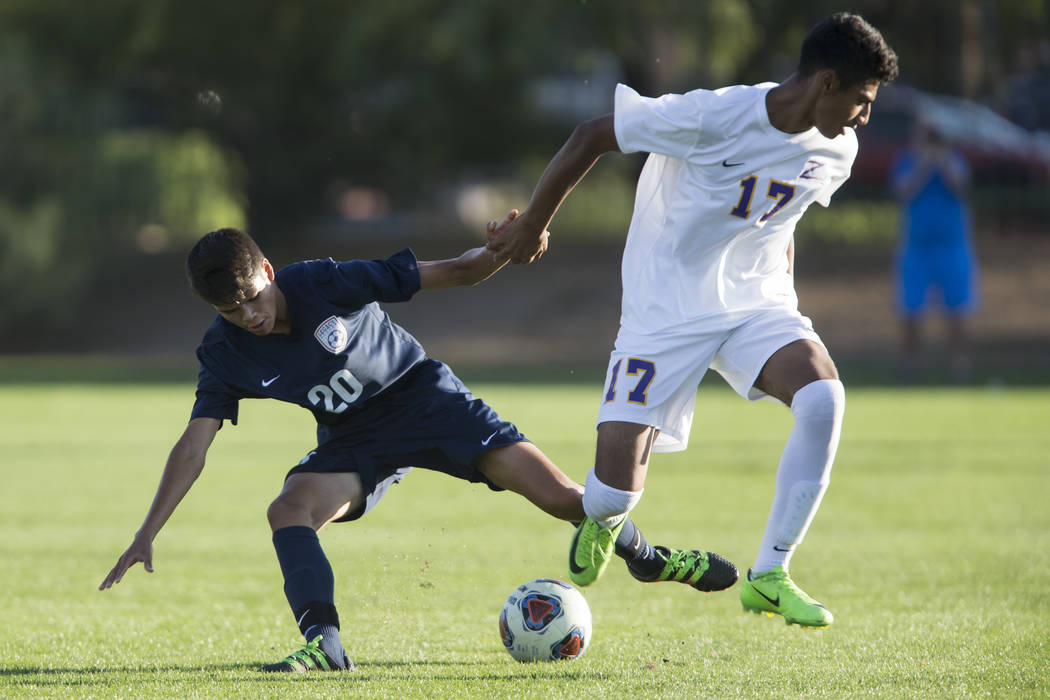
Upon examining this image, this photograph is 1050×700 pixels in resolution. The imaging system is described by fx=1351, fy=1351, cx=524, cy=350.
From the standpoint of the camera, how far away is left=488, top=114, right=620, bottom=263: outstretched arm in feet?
15.0

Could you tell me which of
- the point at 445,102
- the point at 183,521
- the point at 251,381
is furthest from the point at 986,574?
the point at 445,102

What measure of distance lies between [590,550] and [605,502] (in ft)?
0.65

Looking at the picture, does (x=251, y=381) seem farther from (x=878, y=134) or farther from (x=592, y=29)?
(x=878, y=134)

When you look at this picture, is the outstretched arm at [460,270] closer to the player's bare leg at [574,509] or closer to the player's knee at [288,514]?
the player's bare leg at [574,509]

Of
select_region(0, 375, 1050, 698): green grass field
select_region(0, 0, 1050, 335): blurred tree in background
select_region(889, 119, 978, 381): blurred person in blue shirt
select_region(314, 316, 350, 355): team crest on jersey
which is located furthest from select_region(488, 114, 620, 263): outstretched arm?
select_region(0, 0, 1050, 335): blurred tree in background

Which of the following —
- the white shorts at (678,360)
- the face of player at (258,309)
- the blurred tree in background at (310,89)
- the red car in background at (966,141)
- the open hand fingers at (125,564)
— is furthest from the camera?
the red car in background at (966,141)

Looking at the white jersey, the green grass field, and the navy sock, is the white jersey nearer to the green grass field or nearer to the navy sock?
the green grass field

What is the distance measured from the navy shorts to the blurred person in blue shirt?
31.4ft

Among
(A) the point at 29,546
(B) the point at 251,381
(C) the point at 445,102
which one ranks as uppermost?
(C) the point at 445,102

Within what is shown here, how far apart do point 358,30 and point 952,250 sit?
412 inches

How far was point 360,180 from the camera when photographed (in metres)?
25.0

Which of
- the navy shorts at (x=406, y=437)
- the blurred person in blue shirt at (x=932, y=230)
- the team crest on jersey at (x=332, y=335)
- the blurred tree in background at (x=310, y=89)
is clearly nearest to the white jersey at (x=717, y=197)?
the navy shorts at (x=406, y=437)

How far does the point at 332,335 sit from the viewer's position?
4465 mm

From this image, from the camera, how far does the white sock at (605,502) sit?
14.8 ft
